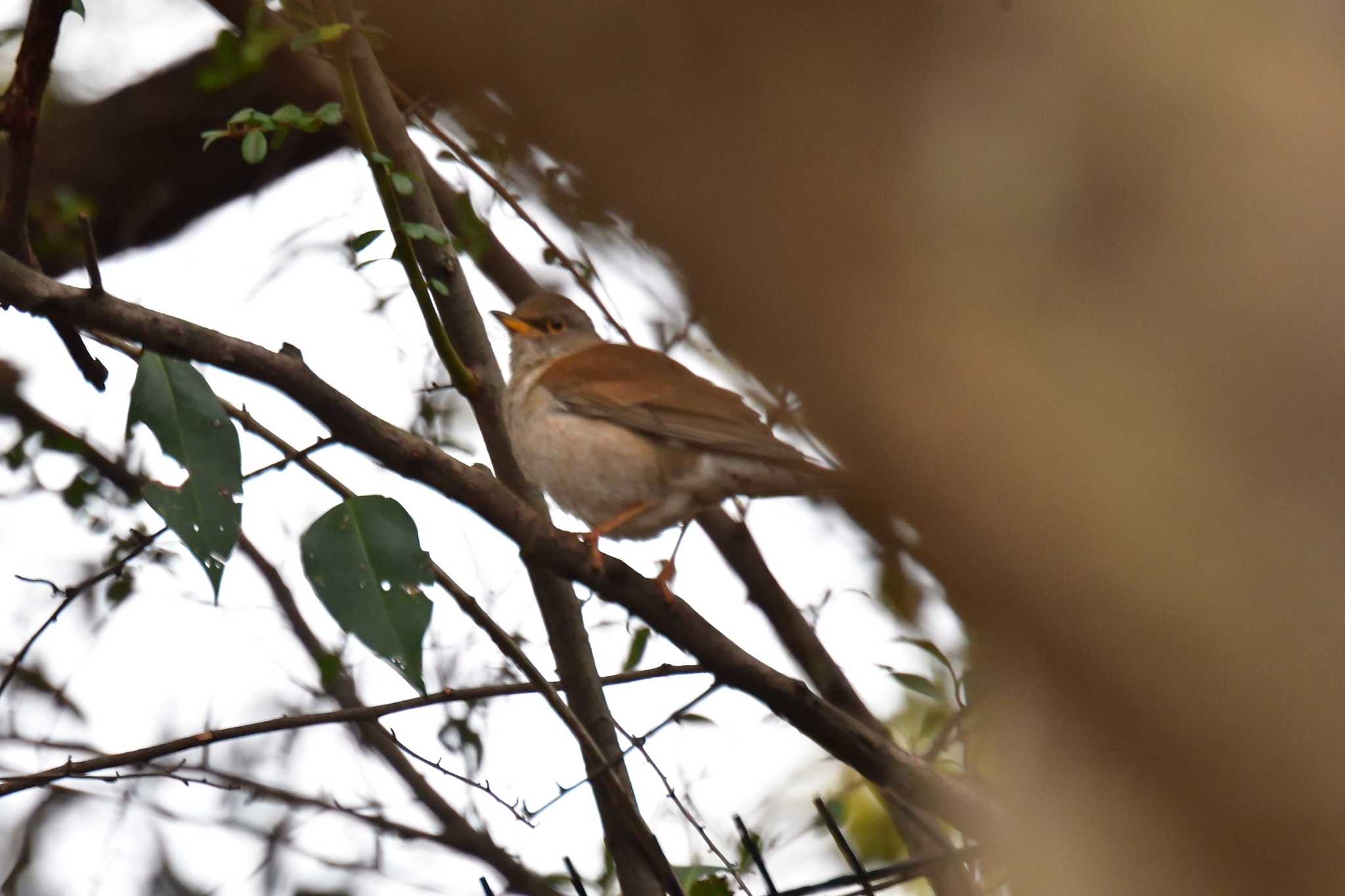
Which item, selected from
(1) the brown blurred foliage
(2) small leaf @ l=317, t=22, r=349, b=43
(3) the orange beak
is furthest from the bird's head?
(1) the brown blurred foliage

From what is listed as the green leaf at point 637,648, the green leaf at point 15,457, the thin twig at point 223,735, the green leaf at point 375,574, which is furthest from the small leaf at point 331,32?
the green leaf at point 15,457

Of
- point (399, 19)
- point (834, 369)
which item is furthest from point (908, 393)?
point (399, 19)

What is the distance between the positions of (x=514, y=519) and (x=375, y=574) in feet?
1.30

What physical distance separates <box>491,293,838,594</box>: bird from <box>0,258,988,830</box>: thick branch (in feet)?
3.09

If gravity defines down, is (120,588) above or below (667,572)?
above

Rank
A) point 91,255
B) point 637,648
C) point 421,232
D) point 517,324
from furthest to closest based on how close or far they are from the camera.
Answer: point 517,324 < point 637,648 < point 421,232 < point 91,255

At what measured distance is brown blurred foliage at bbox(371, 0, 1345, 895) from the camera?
44.6 inches

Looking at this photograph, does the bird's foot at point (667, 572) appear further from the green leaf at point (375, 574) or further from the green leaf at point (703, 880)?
the green leaf at point (375, 574)

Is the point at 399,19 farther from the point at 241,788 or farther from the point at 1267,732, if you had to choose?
the point at 241,788

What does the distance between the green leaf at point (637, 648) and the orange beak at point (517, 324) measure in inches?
63.2

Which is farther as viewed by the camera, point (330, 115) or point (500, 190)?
point (500, 190)

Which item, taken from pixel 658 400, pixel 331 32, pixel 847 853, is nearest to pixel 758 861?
pixel 847 853

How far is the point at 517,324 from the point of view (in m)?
5.44

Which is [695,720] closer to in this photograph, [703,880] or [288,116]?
[703,880]
